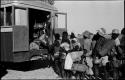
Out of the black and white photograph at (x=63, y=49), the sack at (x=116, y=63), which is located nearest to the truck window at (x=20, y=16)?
the black and white photograph at (x=63, y=49)

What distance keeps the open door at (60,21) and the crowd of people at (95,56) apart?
1.92m

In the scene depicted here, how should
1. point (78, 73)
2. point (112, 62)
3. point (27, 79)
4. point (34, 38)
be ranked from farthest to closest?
point (34, 38)
point (27, 79)
point (78, 73)
point (112, 62)

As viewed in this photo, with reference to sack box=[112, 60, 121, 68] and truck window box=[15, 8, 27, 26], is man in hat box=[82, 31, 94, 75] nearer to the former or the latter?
sack box=[112, 60, 121, 68]

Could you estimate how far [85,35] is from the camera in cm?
628

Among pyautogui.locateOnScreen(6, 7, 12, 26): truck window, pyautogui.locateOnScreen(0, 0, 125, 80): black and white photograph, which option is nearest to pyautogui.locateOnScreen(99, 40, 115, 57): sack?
pyautogui.locateOnScreen(0, 0, 125, 80): black and white photograph

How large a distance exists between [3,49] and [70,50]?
2057mm

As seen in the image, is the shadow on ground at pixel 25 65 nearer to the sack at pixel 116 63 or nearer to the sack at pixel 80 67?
the sack at pixel 80 67

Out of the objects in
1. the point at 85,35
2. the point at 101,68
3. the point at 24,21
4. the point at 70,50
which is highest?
the point at 24,21

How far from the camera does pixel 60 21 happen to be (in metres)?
9.12

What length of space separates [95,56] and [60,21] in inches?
155

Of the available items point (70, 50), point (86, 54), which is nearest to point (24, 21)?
point (70, 50)

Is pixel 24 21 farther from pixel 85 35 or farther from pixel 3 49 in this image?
pixel 85 35

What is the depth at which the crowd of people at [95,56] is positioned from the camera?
5176 millimetres

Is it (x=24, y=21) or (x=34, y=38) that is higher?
(x=24, y=21)
